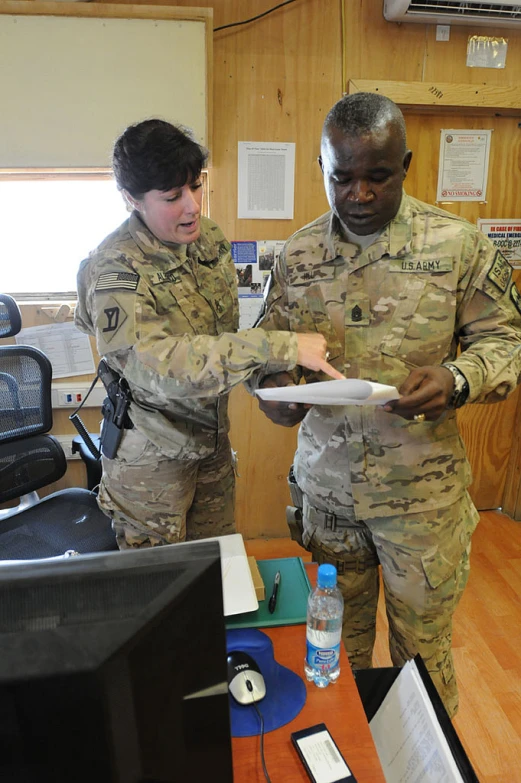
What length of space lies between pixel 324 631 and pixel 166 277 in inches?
33.8

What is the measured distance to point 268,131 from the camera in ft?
7.26

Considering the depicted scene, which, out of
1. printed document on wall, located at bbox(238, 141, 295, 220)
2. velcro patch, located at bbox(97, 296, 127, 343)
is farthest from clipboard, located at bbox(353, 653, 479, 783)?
printed document on wall, located at bbox(238, 141, 295, 220)

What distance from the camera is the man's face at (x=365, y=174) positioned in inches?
39.1

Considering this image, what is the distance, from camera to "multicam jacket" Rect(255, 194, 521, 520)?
3.60 ft

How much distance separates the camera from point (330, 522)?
50.7 inches

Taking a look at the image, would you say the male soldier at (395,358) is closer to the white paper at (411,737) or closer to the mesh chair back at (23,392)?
the white paper at (411,737)

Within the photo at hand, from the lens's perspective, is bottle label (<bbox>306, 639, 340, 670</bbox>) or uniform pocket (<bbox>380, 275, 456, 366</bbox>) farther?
uniform pocket (<bbox>380, 275, 456, 366</bbox>)

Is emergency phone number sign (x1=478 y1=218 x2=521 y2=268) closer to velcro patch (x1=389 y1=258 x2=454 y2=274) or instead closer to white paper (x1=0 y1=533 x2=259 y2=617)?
velcro patch (x1=389 y1=258 x2=454 y2=274)

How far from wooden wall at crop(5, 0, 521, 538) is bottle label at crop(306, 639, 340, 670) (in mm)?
1626

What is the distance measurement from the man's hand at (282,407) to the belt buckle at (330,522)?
10.3 inches

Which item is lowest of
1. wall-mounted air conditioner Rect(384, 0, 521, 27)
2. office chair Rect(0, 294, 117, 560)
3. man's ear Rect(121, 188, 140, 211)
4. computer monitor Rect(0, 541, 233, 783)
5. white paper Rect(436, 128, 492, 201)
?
office chair Rect(0, 294, 117, 560)

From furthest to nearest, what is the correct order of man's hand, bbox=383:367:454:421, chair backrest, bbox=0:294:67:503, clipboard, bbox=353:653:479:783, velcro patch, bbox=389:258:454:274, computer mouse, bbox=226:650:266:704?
1. chair backrest, bbox=0:294:67:503
2. velcro patch, bbox=389:258:454:274
3. man's hand, bbox=383:367:454:421
4. computer mouse, bbox=226:650:266:704
5. clipboard, bbox=353:653:479:783

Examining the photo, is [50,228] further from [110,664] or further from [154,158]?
[110,664]

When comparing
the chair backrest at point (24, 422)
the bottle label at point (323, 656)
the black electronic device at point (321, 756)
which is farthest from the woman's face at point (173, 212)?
the black electronic device at point (321, 756)
